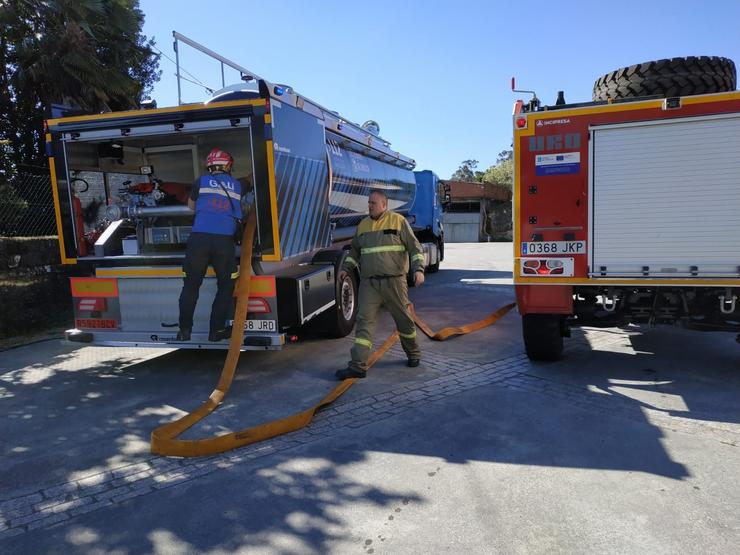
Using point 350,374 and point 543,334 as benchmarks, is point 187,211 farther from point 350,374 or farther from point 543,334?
point 543,334

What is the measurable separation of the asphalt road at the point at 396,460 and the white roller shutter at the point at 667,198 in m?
1.20

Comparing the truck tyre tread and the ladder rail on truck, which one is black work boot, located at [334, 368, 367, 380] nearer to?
the ladder rail on truck

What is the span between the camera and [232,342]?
5.26 meters

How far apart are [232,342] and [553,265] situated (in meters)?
3.25

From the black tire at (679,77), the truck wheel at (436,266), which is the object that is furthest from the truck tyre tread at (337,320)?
the truck wheel at (436,266)

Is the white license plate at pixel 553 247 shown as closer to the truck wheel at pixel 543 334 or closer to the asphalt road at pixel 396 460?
the truck wheel at pixel 543 334

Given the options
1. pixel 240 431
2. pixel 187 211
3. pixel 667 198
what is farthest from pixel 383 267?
pixel 667 198

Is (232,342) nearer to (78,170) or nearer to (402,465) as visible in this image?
(402,465)

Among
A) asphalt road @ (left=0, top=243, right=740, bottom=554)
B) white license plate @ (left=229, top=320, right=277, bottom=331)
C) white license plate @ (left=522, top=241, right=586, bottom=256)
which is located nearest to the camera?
asphalt road @ (left=0, top=243, right=740, bottom=554)

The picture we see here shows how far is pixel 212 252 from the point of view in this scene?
5336mm

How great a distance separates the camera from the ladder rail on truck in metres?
5.39

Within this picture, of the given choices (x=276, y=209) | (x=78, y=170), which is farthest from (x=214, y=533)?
(x=78, y=170)

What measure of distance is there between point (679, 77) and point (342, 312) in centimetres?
464

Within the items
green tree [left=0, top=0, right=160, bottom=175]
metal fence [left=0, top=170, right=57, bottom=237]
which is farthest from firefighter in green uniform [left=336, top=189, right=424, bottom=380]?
green tree [left=0, top=0, right=160, bottom=175]
